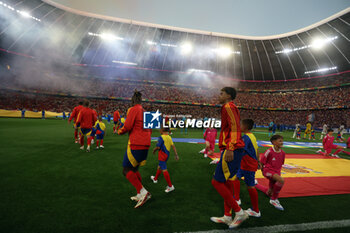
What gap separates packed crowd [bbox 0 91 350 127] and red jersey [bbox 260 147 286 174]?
2933 cm

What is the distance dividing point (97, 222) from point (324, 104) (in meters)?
48.2

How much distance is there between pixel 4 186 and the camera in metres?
3.41

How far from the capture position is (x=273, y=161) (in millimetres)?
3211

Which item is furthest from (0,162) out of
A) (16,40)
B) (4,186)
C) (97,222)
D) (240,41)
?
(240,41)

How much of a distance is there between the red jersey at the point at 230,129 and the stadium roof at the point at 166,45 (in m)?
41.1

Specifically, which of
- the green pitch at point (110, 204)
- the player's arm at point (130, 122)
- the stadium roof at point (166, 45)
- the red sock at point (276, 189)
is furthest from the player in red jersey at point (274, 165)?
the stadium roof at point (166, 45)

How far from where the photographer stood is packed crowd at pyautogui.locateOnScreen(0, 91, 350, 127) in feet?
97.7

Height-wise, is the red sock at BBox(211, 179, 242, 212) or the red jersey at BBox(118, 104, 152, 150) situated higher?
the red jersey at BBox(118, 104, 152, 150)

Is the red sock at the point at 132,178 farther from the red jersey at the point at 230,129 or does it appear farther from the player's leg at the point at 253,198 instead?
the player's leg at the point at 253,198

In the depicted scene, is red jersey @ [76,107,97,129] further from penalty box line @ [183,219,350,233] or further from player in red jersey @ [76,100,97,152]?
penalty box line @ [183,219,350,233]

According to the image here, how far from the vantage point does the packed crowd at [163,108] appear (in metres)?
29.8

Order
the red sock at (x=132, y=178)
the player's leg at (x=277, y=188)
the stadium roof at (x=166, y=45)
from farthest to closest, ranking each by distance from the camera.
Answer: the stadium roof at (x=166, y=45), the player's leg at (x=277, y=188), the red sock at (x=132, y=178)

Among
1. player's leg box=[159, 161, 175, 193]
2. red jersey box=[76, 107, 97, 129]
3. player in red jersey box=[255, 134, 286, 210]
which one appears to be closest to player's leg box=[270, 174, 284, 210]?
player in red jersey box=[255, 134, 286, 210]

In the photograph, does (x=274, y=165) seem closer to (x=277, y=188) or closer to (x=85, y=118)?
(x=277, y=188)
